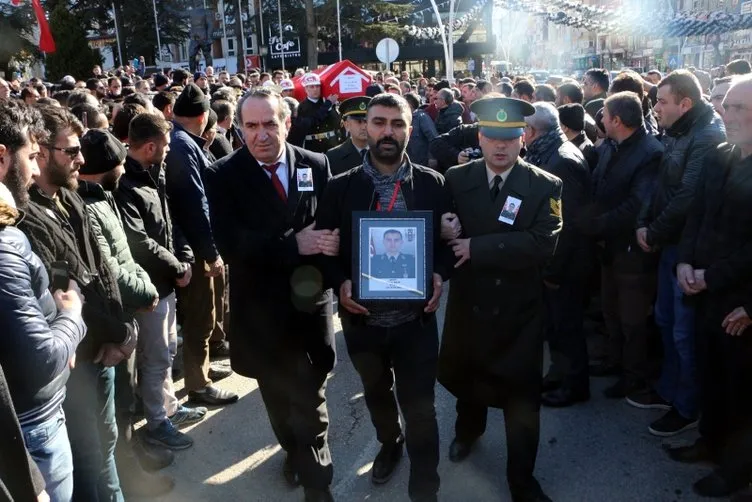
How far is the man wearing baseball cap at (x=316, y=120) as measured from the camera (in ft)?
29.4

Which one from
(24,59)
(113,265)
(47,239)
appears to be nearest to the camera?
(47,239)

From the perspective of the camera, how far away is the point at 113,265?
3195mm

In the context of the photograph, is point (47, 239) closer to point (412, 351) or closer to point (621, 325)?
point (412, 351)

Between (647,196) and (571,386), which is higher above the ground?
(647,196)

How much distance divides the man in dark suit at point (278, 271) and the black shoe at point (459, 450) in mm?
859

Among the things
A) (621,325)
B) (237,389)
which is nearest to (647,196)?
(621,325)

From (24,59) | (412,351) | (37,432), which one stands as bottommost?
(412,351)

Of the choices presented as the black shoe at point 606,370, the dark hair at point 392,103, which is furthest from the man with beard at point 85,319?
the black shoe at point 606,370

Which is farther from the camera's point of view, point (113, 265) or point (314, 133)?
point (314, 133)

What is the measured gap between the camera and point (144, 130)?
157 inches

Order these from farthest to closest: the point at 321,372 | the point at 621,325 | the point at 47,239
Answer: the point at 621,325 < the point at 321,372 < the point at 47,239

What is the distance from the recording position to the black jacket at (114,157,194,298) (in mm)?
3760

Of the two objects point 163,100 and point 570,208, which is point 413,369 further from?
point 163,100

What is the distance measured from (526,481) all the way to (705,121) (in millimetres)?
2627
